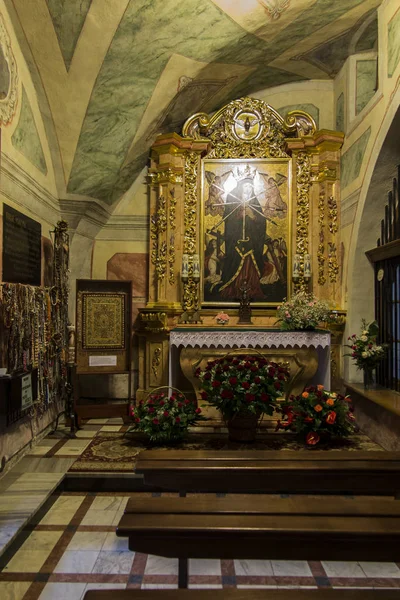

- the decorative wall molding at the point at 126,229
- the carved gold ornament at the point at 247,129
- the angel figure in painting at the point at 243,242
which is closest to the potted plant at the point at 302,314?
the angel figure in painting at the point at 243,242

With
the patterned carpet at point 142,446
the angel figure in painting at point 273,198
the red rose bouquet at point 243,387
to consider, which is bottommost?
the patterned carpet at point 142,446

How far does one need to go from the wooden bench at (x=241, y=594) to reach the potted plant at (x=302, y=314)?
485cm

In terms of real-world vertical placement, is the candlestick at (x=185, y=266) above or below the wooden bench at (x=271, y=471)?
above

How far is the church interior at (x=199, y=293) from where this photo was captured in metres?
2.99

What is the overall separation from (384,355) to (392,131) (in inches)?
110

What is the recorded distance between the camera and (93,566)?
3117 millimetres

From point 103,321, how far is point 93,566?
12.7 feet

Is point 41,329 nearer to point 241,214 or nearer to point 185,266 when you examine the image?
point 185,266

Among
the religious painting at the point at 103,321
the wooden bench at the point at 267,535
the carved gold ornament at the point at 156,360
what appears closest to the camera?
the wooden bench at the point at 267,535

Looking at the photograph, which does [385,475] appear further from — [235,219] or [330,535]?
[235,219]

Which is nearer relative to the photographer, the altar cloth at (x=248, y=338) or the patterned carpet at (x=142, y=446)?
the patterned carpet at (x=142, y=446)

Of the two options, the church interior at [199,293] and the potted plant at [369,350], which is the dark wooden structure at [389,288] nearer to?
the church interior at [199,293]

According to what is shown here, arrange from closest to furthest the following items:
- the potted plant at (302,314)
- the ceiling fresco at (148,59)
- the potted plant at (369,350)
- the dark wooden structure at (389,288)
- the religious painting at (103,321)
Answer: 1. the ceiling fresco at (148,59)
2. the potted plant at (369,350)
3. the dark wooden structure at (389,288)
4. the potted plant at (302,314)
5. the religious painting at (103,321)

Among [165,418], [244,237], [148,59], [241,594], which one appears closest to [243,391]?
[165,418]
